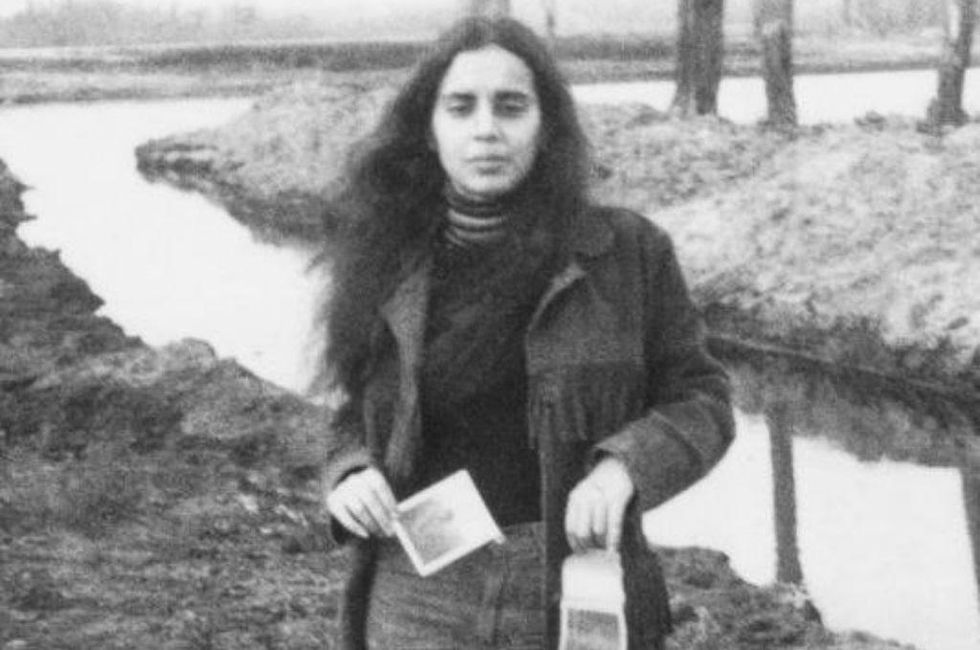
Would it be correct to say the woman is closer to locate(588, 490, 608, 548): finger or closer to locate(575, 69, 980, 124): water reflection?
locate(588, 490, 608, 548): finger

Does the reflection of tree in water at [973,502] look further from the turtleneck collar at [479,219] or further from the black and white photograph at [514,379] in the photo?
the turtleneck collar at [479,219]

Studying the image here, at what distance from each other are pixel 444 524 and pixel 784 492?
23.3 ft

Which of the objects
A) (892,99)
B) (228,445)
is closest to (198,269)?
(228,445)

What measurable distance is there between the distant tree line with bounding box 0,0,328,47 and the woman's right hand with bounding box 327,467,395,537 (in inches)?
1350

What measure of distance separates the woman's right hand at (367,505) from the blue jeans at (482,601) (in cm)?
9

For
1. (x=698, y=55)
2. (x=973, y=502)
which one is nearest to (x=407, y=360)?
(x=973, y=502)

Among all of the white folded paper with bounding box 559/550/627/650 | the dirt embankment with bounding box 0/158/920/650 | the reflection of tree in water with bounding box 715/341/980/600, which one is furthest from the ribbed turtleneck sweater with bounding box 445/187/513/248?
the reflection of tree in water with bounding box 715/341/980/600

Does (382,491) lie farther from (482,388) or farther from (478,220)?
(478,220)

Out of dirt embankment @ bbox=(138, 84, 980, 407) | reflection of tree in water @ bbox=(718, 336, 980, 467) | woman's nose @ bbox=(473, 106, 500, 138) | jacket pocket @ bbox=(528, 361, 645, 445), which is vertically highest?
woman's nose @ bbox=(473, 106, 500, 138)

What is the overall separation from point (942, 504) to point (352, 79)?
74.2 ft

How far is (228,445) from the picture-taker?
26.4 feet

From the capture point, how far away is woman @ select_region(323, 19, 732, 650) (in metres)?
2.52

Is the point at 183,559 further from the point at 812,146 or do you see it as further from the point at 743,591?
the point at 812,146

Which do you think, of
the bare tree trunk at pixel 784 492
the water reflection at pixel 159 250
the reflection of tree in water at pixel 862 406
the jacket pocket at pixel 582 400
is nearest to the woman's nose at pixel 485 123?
the jacket pocket at pixel 582 400
